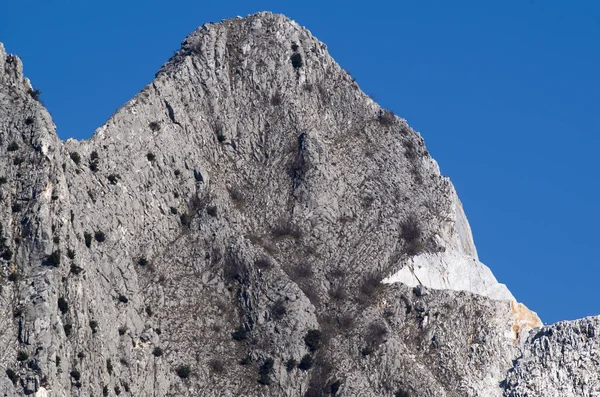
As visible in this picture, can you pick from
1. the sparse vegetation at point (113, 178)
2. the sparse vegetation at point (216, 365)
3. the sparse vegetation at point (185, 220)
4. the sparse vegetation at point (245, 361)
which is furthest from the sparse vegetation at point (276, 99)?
the sparse vegetation at point (216, 365)

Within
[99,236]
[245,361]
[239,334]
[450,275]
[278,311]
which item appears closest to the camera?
[245,361]

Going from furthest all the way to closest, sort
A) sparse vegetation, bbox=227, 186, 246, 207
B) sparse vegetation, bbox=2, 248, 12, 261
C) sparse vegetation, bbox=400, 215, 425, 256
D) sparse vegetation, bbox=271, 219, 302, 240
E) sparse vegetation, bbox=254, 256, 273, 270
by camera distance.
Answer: sparse vegetation, bbox=227, 186, 246, 207 < sparse vegetation, bbox=400, 215, 425, 256 < sparse vegetation, bbox=271, 219, 302, 240 < sparse vegetation, bbox=254, 256, 273, 270 < sparse vegetation, bbox=2, 248, 12, 261

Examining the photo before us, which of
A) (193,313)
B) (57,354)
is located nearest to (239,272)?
(193,313)

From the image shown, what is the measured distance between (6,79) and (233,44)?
25498mm

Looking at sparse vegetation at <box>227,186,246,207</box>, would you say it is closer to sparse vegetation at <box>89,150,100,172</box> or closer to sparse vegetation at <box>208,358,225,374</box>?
sparse vegetation at <box>89,150,100,172</box>

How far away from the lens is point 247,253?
566 feet

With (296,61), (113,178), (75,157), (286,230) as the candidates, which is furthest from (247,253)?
(296,61)

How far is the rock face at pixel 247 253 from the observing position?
160625 millimetres

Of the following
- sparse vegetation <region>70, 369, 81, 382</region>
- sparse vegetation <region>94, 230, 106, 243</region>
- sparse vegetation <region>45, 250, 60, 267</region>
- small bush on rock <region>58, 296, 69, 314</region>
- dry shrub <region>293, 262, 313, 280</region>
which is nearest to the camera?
sparse vegetation <region>70, 369, 81, 382</region>

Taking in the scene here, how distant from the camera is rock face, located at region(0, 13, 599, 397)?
160625mm

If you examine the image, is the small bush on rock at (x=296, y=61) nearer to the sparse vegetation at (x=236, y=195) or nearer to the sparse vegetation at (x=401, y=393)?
the sparse vegetation at (x=236, y=195)

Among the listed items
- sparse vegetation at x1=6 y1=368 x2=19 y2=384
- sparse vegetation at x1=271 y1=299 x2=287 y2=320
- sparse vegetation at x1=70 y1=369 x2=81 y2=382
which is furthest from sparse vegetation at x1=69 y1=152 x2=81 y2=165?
sparse vegetation at x1=6 y1=368 x2=19 y2=384

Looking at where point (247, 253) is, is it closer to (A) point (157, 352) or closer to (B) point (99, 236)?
(B) point (99, 236)

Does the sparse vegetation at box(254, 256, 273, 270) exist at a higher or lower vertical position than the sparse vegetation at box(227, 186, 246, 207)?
lower
